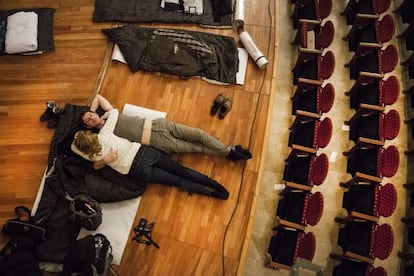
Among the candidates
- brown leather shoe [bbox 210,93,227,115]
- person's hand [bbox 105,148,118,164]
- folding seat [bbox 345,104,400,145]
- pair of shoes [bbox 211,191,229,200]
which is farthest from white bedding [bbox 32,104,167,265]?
folding seat [bbox 345,104,400,145]

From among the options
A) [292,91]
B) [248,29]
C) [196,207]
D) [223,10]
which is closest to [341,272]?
[196,207]

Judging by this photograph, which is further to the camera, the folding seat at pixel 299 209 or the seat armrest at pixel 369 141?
the seat armrest at pixel 369 141

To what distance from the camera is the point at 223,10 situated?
2455mm

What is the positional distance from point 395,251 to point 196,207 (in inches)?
51.2

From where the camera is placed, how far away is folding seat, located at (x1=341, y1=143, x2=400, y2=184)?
6.95 feet

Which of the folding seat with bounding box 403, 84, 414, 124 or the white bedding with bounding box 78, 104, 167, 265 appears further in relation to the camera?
the folding seat with bounding box 403, 84, 414, 124

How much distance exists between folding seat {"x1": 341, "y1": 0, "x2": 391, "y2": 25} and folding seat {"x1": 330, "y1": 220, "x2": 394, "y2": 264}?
1482 mm

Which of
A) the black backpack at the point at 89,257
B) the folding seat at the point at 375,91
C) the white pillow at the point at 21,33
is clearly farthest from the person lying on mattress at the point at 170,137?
the folding seat at the point at 375,91

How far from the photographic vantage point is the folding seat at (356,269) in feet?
6.38

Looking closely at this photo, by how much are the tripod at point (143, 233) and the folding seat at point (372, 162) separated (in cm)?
125

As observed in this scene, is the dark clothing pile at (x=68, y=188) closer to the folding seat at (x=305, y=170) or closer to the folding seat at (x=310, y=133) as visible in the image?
the folding seat at (x=305, y=170)

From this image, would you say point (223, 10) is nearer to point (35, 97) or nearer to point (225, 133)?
point (225, 133)

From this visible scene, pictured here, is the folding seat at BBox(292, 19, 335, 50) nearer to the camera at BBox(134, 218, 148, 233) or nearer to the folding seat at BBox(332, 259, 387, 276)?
the folding seat at BBox(332, 259, 387, 276)

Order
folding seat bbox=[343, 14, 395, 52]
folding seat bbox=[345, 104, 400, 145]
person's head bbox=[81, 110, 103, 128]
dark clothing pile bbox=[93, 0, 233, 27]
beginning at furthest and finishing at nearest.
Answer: folding seat bbox=[343, 14, 395, 52]
dark clothing pile bbox=[93, 0, 233, 27]
folding seat bbox=[345, 104, 400, 145]
person's head bbox=[81, 110, 103, 128]
